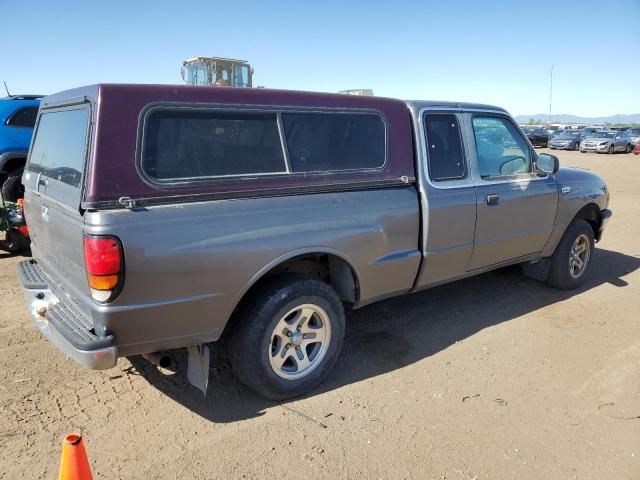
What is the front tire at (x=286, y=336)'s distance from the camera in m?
2.99

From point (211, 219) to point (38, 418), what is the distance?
1611 mm

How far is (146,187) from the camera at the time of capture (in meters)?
2.55

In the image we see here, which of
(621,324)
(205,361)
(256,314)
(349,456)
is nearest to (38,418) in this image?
(205,361)

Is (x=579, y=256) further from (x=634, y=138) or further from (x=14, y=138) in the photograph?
(x=634, y=138)

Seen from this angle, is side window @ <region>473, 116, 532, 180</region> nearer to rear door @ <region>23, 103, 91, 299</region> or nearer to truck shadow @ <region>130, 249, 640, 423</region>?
truck shadow @ <region>130, 249, 640, 423</region>

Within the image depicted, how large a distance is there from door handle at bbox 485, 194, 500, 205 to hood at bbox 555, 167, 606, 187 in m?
1.09

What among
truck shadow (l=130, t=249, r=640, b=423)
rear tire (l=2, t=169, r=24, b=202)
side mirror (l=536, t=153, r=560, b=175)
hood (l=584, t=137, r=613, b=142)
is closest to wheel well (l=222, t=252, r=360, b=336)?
truck shadow (l=130, t=249, r=640, b=423)

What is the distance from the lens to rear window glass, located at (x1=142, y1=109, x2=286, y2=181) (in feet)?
8.57

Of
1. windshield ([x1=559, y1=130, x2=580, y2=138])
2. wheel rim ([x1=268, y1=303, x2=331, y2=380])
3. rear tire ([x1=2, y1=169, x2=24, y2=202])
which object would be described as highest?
windshield ([x1=559, y1=130, x2=580, y2=138])

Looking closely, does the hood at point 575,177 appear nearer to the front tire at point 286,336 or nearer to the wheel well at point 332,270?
the wheel well at point 332,270

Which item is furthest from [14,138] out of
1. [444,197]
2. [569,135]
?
[569,135]

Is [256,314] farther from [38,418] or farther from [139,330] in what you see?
[38,418]

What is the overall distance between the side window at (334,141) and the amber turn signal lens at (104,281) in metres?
1.26

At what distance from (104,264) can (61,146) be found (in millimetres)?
1119
